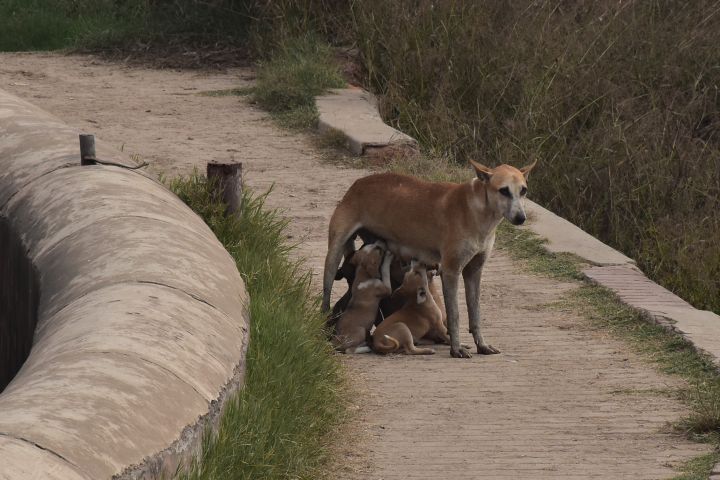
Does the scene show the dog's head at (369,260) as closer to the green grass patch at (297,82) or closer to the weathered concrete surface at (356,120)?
the weathered concrete surface at (356,120)

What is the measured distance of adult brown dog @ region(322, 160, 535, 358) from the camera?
7.93m

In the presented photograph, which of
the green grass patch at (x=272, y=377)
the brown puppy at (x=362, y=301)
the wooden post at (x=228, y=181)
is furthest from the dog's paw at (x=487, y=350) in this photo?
the wooden post at (x=228, y=181)

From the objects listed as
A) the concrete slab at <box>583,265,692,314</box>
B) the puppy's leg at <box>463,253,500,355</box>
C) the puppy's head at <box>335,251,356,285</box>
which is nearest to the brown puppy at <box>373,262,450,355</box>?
the puppy's leg at <box>463,253,500,355</box>

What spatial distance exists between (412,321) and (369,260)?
17.9 inches

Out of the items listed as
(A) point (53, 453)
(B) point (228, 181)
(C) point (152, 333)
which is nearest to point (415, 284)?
(B) point (228, 181)

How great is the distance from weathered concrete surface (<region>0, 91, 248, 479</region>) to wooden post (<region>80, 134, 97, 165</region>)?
61mm

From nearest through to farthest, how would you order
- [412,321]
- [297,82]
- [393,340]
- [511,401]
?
[511,401] < [393,340] < [412,321] < [297,82]

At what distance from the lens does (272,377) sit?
6.18m

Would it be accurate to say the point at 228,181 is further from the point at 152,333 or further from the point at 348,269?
the point at 152,333

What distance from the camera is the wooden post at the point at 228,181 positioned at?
8.12 m

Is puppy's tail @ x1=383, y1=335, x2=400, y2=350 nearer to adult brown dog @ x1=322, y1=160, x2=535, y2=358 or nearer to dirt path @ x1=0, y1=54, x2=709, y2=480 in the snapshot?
dirt path @ x1=0, y1=54, x2=709, y2=480

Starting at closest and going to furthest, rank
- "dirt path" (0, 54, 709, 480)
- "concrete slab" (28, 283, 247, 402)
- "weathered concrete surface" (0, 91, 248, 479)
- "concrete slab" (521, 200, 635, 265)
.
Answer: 1. "weathered concrete surface" (0, 91, 248, 479)
2. "concrete slab" (28, 283, 247, 402)
3. "dirt path" (0, 54, 709, 480)
4. "concrete slab" (521, 200, 635, 265)

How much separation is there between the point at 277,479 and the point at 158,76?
41.4ft

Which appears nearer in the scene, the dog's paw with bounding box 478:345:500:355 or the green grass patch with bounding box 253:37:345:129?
the dog's paw with bounding box 478:345:500:355
